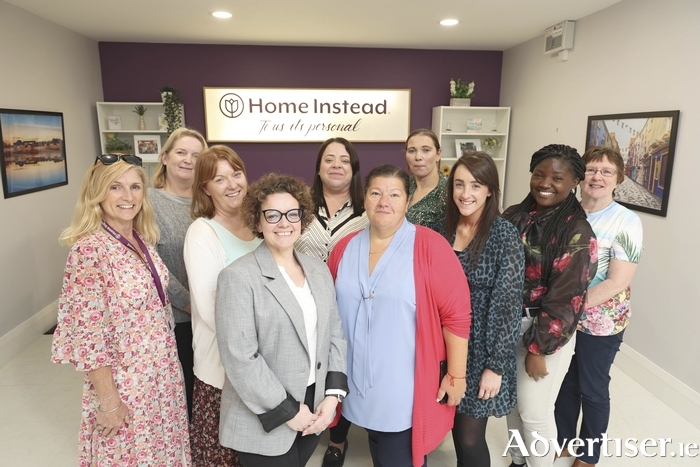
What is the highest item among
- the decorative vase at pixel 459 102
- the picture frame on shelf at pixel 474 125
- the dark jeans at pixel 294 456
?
the decorative vase at pixel 459 102

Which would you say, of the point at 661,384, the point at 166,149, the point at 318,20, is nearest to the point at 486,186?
the point at 166,149

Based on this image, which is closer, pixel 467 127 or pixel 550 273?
pixel 550 273

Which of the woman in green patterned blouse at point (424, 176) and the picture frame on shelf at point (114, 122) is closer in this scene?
the woman in green patterned blouse at point (424, 176)

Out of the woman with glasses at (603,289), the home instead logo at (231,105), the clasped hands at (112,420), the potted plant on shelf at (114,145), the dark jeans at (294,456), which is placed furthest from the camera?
the home instead logo at (231,105)

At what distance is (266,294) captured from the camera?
133 centimetres

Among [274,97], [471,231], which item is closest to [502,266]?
[471,231]

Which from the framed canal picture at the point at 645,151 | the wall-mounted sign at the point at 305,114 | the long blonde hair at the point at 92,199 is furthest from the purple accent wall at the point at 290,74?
the long blonde hair at the point at 92,199

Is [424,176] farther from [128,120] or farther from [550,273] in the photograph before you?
[128,120]

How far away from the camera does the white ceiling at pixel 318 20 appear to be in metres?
3.44

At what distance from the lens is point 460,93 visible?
513cm

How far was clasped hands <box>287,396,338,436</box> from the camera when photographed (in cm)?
138

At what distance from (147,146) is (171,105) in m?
0.58

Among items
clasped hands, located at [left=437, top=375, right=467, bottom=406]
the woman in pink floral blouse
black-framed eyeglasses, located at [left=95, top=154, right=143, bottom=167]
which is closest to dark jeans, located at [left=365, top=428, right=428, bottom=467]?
clasped hands, located at [left=437, top=375, right=467, bottom=406]

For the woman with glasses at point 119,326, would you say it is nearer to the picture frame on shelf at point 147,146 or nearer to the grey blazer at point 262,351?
the grey blazer at point 262,351
